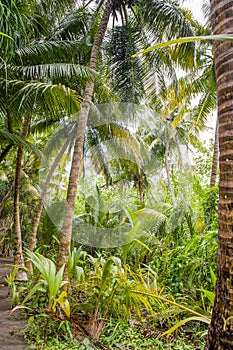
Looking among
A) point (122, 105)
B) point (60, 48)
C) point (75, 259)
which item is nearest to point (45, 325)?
point (75, 259)

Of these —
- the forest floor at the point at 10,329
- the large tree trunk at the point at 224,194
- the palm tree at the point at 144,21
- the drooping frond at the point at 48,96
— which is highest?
the palm tree at the point at 144,21

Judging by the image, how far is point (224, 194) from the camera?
164 cm


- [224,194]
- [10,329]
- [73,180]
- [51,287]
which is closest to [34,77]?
[73,180]

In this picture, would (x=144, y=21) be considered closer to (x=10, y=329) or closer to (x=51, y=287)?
(x=51, y=287)

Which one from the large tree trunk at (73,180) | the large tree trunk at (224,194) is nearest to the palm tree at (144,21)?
the large tree trunk at (73,180)

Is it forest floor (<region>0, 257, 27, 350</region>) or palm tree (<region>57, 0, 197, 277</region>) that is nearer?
forest floor (<region>0, 257, 27, 350</region>)

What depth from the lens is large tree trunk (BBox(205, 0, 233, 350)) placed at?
154 centimetres

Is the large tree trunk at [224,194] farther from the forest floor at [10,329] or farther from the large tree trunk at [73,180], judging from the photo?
the large tree trunk at [73,180]

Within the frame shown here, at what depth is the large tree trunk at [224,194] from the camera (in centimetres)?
154

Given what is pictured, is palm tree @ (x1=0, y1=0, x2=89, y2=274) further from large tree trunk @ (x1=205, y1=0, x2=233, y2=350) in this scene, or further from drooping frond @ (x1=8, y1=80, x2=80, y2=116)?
large tree trunk @ (x1=205, y1=0, x2=233, y2=350)

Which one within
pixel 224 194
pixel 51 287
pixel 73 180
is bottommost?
pixel 51 287

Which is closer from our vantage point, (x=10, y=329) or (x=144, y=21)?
(x=10, y=329)

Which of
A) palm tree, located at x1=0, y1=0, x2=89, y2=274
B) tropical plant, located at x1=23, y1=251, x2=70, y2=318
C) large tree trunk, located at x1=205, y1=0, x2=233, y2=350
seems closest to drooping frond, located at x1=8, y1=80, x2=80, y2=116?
palm tree, located at x1=0, y1=0, x2=89, y2=274

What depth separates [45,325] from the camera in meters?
2.98
